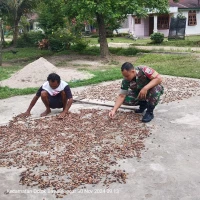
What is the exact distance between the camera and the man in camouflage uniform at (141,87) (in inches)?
195

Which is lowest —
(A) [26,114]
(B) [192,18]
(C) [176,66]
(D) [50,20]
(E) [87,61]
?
(E) [87,61]

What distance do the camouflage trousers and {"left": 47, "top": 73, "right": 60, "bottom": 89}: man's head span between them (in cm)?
119

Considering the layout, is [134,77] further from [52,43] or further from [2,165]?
[52,43]

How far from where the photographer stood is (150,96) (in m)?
5.26

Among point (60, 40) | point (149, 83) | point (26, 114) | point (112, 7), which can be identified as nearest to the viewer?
point (149, 83)

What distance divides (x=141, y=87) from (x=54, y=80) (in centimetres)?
142

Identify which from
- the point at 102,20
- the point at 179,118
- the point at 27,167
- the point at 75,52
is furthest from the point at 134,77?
the point at 75,52

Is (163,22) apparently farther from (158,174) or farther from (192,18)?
(158,174)

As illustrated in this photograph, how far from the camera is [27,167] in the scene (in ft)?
12.5

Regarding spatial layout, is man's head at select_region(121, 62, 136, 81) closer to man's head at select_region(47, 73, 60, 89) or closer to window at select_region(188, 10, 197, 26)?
man's head at select_region(47, 73, 60, 89)

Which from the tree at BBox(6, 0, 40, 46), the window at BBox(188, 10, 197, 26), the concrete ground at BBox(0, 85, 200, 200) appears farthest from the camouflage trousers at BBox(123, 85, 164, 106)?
the window at BBox(188, 10, 197, 26)

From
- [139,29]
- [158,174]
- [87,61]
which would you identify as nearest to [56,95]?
[158,174]

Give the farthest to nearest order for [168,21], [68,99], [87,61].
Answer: [168,21]
[87,61]
[68,99]

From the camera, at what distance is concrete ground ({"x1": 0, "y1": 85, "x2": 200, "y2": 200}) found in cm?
315
